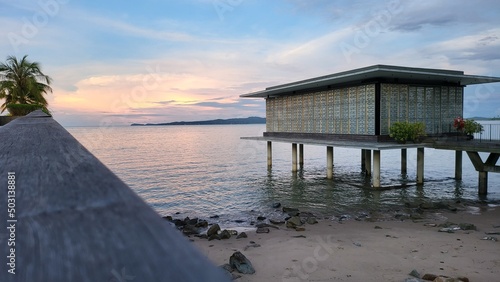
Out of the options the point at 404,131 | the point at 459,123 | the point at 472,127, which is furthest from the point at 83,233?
the point at 472,127

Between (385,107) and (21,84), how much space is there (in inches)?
914

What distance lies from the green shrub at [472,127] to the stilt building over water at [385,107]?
843 millimetres

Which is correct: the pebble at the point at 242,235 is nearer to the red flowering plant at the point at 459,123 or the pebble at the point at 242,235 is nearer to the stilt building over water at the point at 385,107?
the stilt building over water at the point at 385,107

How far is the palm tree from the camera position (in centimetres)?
2291

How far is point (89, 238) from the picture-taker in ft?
3.20

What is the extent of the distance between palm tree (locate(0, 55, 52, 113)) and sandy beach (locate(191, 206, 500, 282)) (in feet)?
61.4

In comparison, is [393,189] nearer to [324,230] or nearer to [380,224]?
[380,224]

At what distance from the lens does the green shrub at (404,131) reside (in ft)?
59.6

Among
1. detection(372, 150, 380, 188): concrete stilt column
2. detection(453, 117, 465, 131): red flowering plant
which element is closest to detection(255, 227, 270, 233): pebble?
detection(372, 150, 380, 188): concrete stilt column

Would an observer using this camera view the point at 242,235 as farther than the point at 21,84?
No

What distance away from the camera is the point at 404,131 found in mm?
18156

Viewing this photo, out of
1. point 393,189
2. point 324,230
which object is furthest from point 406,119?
point 324,230

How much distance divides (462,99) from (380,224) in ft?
39.8

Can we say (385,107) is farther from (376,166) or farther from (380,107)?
(376,166)
